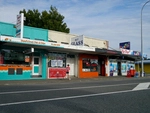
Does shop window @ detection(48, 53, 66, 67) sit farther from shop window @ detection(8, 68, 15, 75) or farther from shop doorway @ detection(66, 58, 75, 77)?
shop window @ detection(8, 68, 15, 75)

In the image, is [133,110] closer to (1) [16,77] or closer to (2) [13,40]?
(2) [13,40]

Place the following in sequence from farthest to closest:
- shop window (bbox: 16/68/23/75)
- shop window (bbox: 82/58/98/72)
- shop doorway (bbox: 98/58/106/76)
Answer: shop doorway (bbox: 98/58/106/76) < shop window (bbox: 82/58/98/72) < shop window (bbox: 16/68/23/75)

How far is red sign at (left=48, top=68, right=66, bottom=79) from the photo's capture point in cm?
2133

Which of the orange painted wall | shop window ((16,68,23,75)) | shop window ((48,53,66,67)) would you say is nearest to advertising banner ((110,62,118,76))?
the orange painted wall

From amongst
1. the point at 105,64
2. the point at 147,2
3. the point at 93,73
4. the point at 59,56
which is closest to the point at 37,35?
the point at 59,56

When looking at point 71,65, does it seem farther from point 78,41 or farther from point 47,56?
point 47,56

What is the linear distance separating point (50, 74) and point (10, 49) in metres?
5.25

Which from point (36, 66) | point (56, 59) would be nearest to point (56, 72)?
point (56, 59)

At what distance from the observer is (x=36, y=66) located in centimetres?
2058

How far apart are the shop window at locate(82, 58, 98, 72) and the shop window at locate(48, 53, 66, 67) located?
3.28m

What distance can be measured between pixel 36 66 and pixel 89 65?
7.89 m

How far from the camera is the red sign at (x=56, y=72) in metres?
21.3

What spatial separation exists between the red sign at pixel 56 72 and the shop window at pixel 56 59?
472mm

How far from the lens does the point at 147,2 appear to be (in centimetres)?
2780
